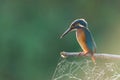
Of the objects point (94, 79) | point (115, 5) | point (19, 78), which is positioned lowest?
point (19, 78)

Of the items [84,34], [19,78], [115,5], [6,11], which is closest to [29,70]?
[19,78]

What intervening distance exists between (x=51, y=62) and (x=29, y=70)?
0.53 ft

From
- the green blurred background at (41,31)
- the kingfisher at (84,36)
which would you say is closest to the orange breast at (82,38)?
the kingfisher at (84,36)

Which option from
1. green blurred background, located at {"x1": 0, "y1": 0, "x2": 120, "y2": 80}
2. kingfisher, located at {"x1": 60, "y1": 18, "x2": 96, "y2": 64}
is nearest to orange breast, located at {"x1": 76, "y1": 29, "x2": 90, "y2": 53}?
kingfisher, located at {"x1": 60, "y1": 18, "x2": 96, "y2": 64}

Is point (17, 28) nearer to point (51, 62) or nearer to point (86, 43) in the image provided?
point (51, 62)

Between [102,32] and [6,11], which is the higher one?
[6,11]

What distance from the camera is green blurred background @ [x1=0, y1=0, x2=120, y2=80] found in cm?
438

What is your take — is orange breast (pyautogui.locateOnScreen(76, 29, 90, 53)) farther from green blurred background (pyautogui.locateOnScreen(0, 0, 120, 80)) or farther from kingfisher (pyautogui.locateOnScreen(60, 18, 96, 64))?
green blurred background (pyautogui.locateOnScreen(0, 0, 120, 80))

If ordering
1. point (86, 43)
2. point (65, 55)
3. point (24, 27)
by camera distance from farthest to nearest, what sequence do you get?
point (24, 27), point (86, 43), point (65, 55)

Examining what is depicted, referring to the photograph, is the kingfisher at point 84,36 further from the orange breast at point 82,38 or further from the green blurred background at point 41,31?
the green blurred background at point 41,31

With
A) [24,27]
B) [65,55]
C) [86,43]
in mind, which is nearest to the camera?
[65,55]

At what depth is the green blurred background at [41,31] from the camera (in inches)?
173

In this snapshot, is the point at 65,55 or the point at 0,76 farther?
the point at 0,76

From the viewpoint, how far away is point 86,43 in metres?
1.65
